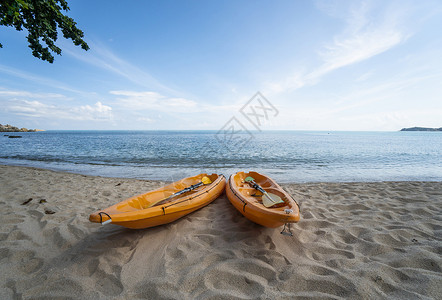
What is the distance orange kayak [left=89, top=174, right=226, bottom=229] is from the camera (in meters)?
2.47

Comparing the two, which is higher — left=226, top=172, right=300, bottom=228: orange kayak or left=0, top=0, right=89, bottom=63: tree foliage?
left=0, top=0, right=89, bottom=63: tree foliage

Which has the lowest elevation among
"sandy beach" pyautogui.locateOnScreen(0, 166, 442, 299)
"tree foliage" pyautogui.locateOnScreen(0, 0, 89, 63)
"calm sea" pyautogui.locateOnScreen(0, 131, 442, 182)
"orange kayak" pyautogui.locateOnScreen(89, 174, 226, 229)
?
"calm sea" pyautogui.locateOnScreen(0, 131, 442, 182)

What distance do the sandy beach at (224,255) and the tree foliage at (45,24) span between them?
4.98 m

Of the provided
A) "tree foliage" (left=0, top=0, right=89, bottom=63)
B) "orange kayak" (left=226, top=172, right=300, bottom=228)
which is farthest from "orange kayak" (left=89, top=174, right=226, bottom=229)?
"tree foliage" (left=0, top=0, right=89, bottom=63)

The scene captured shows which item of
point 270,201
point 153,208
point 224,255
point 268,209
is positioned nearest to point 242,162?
point 270,201

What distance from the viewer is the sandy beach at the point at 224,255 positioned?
1.89 m

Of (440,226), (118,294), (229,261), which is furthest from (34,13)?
(440,226)

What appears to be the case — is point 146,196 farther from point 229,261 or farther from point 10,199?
point 10,199

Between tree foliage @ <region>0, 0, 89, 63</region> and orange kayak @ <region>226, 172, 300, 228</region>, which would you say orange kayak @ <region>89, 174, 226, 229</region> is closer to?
orange kayak @ <region>226, 172, 300, 228</region>

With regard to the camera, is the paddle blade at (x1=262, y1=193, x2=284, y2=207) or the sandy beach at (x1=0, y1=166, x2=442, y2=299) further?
the paddle blade at (x1=262, y1=193, x2=284, y2=207)

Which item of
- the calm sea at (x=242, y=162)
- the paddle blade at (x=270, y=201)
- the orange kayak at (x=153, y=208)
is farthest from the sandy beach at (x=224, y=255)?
the calm sea at (x=242, y=162)

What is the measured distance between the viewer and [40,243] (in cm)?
265

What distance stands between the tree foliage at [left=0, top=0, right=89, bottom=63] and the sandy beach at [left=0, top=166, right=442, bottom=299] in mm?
4979

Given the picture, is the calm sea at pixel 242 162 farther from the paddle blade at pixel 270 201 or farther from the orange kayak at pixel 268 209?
the paddle blade at pixel 270 201
